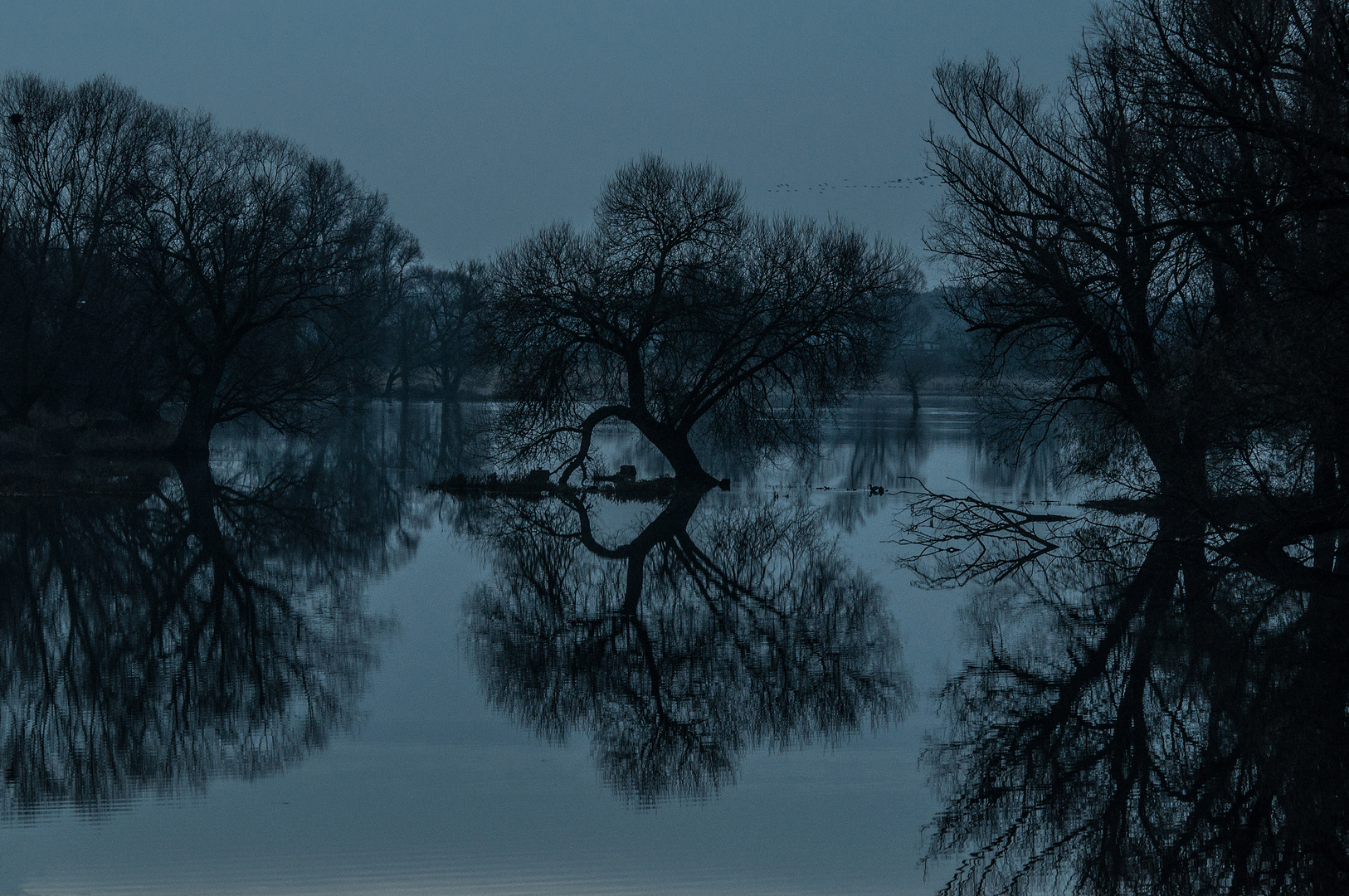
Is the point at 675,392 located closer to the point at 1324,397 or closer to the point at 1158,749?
the point at 1324,397

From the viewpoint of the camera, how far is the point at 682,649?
1183 cm

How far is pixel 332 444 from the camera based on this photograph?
149 feet

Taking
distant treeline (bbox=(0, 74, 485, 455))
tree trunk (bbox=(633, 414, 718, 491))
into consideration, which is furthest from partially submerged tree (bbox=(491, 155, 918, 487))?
distant treeline (bbox=(0, 74, 485, 455))

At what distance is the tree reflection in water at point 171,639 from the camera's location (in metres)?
8.50

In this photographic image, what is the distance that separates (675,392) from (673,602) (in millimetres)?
13472

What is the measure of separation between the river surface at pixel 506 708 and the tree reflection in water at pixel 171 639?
1.8 inches

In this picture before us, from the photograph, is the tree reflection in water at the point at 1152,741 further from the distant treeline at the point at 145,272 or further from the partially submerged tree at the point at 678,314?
the distant treeline at the point at 145,272

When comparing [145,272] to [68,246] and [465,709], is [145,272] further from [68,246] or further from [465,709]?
[465,709]

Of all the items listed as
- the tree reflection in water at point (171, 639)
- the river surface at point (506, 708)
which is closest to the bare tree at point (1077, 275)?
the river surface at point (506, 708)

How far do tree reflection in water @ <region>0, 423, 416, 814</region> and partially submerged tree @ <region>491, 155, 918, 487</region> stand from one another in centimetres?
517

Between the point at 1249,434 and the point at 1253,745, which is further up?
the point at 1249,434

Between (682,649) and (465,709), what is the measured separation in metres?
2.46

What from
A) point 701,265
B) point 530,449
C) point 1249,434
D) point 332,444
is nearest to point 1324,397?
point 1249,434

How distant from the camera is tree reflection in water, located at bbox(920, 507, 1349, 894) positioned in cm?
676
